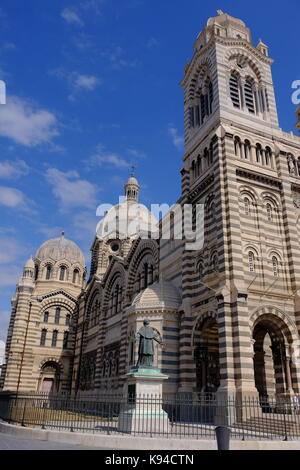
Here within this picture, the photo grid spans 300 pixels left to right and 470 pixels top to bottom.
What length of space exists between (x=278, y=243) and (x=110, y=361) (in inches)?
761

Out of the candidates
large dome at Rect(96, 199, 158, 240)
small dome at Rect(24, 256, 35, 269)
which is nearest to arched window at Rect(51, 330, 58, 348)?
small dome at Rect(24, 256, 35, 269)

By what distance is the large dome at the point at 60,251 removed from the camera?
5163 centimetres

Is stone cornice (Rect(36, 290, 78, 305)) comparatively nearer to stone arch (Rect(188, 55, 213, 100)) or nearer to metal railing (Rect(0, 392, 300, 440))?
metal railing (Rect(0, 392, 300, 440))

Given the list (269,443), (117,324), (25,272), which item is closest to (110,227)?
(25,272)

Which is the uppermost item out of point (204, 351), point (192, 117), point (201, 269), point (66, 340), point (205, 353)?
point (192, 117)

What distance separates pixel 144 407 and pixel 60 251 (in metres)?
41.1

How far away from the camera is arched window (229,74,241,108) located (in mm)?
26766

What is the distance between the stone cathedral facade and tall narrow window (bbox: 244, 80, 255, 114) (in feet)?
0.33

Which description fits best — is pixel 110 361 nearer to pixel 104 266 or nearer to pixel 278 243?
pixel 104 266

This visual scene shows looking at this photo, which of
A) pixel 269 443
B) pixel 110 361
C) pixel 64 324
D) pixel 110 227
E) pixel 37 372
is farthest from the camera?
pixel 110 227

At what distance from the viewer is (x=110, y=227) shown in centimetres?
5088

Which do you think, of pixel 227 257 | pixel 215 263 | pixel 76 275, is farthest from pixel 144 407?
pixel 76 275

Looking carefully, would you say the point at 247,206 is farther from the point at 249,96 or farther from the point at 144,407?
the point at 144,407

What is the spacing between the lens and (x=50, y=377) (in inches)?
1730
